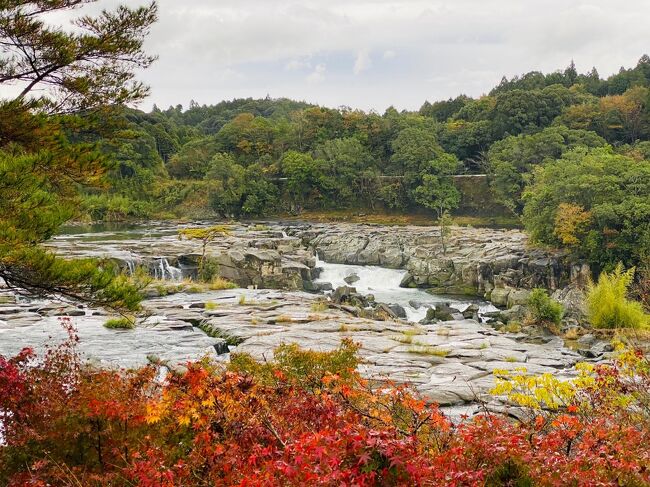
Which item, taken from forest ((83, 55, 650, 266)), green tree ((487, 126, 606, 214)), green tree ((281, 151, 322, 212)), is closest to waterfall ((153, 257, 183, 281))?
forest ((83, 55, 650, 266))

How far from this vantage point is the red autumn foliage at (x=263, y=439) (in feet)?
10.2

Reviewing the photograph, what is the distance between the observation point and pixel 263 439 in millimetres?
4148

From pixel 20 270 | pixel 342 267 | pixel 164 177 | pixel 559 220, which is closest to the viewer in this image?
pixel 20 270

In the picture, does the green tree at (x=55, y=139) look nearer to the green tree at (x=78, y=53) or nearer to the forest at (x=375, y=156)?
the green tree at (x=78, y=53)

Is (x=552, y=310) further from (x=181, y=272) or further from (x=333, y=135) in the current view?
(x=333, y=135)

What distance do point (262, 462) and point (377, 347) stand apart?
7.82m

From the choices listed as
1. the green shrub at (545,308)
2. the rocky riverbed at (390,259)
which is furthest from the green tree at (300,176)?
the green shrub at (545,308)

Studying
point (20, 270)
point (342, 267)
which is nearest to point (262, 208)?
point (342, 267)

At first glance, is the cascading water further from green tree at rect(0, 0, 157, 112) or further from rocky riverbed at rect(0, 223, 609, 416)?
green tree at rect(0, 0, 157, 112)

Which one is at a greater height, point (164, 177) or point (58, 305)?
point (164, 177)

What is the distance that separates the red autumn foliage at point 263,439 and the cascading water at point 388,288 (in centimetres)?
1571

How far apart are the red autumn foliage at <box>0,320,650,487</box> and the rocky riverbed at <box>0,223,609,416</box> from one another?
2.16m

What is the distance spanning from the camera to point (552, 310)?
51.3 ft

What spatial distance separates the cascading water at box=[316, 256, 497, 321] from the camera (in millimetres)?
21641
